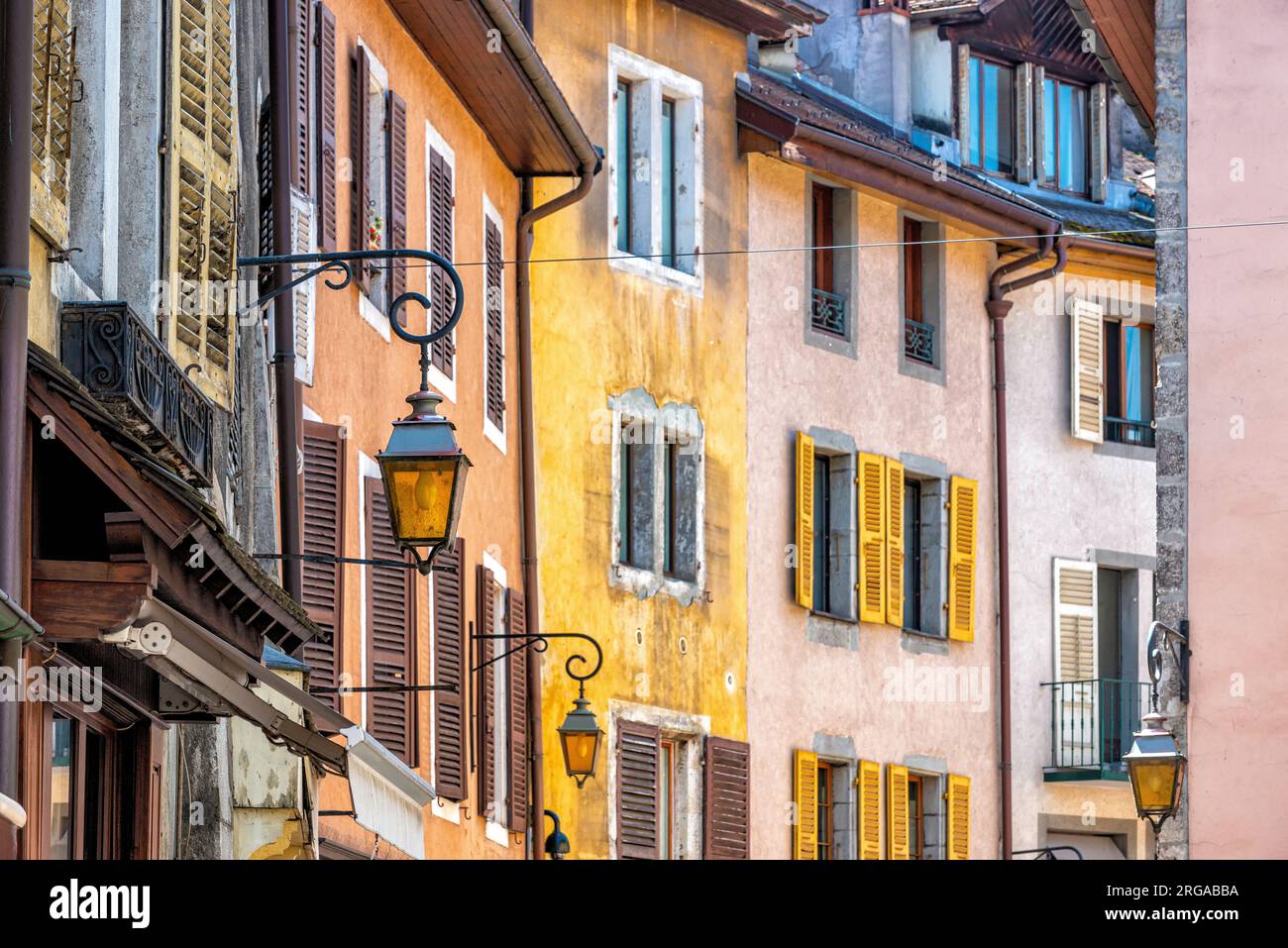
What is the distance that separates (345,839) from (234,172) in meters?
4.97

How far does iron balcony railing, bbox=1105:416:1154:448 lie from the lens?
30578 millimetres

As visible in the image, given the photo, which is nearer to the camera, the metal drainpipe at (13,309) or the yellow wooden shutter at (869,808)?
the metal drainpipe at (13,309)

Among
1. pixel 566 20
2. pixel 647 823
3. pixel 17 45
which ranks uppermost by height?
pixel 566 20

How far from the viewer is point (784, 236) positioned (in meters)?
26.9

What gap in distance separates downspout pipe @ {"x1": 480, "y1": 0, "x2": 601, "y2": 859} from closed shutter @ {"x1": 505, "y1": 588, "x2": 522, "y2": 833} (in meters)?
0.09

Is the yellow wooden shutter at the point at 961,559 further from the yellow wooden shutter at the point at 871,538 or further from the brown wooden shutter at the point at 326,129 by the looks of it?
the brown wooden shutter at the point at 326,129

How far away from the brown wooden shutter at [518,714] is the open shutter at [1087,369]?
9.55 meters

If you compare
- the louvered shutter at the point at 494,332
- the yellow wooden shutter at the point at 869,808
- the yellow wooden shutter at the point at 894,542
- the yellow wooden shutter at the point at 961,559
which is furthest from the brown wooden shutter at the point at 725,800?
the louvered shutter at the point at 494,332

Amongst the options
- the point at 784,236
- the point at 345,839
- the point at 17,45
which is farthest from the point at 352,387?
the point at 784,236

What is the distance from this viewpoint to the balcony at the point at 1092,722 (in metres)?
29.1
